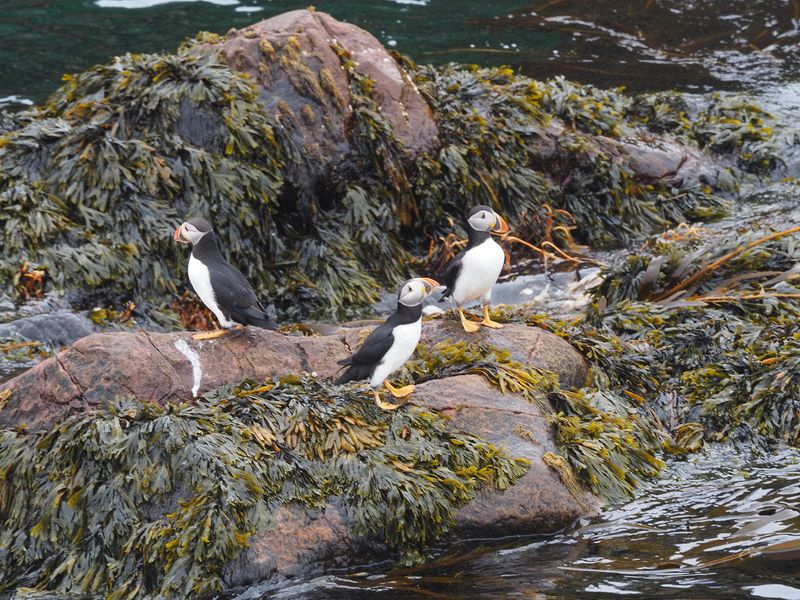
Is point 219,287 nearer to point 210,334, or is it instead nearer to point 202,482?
point 210,334

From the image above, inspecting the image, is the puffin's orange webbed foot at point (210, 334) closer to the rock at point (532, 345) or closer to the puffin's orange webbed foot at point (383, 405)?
the puffin's orange webbed foot at point (383, 405)

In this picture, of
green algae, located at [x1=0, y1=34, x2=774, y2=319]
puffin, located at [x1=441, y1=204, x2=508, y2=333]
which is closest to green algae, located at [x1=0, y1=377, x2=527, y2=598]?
puffin, located at [x1=441, y1=204, x2=508, y2=333]

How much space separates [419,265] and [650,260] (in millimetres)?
2149

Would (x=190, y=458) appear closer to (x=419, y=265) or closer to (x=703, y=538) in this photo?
(x=703, y=538)

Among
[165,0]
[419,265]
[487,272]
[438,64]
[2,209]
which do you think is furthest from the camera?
[165,0]

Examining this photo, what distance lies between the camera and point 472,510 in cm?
494

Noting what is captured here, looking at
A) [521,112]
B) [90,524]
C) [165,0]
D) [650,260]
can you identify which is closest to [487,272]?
[650,260]

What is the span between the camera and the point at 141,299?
25.6ft

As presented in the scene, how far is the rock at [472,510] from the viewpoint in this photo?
458 cm

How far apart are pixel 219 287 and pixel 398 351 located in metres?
1.17

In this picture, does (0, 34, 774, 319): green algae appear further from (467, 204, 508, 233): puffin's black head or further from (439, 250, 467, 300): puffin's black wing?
(467, 204, 508, 233): puffin's black head

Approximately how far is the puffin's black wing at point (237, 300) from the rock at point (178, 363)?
0.52ft

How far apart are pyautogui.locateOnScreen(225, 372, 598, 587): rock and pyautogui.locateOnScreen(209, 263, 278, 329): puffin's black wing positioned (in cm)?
102

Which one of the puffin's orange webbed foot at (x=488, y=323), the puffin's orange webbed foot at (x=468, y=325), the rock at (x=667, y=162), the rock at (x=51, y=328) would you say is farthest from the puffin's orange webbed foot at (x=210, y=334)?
the rock at (x=667, y=162)
